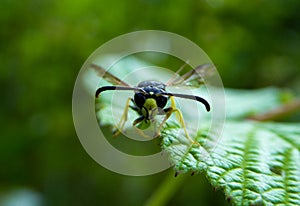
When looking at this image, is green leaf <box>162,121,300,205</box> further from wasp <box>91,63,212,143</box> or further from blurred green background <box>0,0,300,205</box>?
blurred green background <box>0,0,300,205</box>

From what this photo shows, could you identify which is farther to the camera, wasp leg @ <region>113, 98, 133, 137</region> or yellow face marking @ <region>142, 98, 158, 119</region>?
wasp leg @ <region>113, 98, 133, 137</region>

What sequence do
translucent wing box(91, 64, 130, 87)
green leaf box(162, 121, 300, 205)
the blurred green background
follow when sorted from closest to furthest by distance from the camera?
green leaf box(162, 121, 300, 205), translucent wing box(91, 64, 130, 87), the blurred green background

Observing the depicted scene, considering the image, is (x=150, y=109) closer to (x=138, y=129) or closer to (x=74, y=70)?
(x=138, y=129)

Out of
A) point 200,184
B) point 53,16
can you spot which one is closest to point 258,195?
point 200,184

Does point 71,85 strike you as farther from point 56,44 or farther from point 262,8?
point 262,8

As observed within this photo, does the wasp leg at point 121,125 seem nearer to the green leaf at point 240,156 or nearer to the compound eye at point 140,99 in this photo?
the green leaf at point 240,156

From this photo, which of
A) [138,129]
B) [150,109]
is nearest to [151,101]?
[150,109]

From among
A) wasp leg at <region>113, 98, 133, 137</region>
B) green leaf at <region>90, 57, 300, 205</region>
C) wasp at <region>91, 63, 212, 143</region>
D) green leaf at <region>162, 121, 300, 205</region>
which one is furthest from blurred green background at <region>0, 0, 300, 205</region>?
wasp at <region>91, 63, 212, 143</region>
